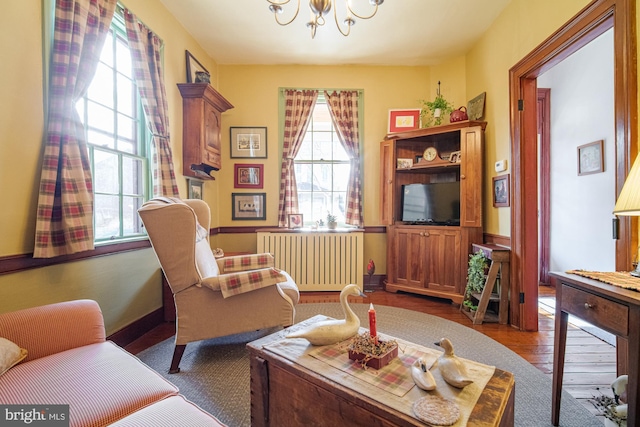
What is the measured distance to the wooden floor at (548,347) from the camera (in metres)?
1.73

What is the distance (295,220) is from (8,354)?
2774mm

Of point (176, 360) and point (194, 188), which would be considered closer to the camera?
point (176, 360)

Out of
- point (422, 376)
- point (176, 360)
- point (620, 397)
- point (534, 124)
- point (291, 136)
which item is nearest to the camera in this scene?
point (422, 376)

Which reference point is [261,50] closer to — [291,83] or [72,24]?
[291,83]

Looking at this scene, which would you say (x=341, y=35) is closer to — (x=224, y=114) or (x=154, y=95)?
(x=224, y=114)

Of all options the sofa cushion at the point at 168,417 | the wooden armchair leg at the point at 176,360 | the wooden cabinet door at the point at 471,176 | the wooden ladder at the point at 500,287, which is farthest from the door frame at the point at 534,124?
the wooden armchair leg at the point at 176,360

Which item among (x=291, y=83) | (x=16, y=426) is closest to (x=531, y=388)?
(x=16, y=426)

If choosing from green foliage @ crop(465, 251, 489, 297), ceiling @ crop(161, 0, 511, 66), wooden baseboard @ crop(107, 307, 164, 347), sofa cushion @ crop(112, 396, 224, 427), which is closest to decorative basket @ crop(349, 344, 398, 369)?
sofa cushion @ crop(112, 396, 224, 427)

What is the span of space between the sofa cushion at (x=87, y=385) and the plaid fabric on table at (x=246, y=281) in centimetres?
68

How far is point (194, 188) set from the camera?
10.4 feet

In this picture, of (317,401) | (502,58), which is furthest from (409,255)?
(317,401)

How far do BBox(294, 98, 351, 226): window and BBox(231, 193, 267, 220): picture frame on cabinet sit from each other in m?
0.50

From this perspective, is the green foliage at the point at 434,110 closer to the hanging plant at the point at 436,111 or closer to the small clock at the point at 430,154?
the hanging plant at the point at 436,111

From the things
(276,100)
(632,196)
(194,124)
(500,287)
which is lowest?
(500,287)
